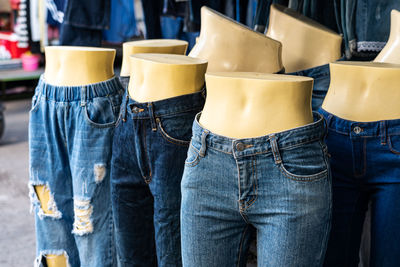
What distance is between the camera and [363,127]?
4.20 feet

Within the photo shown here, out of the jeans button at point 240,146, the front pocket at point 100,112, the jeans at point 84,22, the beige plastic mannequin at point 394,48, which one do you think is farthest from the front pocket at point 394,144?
the jeans at point 84,22

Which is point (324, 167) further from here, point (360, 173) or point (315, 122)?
point (360, 173)

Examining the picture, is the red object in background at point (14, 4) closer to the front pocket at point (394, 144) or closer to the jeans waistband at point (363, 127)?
the jeans waistband at point (363, 127)

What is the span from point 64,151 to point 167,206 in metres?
0.57

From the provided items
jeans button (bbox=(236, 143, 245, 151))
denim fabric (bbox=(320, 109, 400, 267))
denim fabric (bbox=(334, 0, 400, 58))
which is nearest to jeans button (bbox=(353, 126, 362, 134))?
denim fabric (bbox=(320, 109, 400, 267))

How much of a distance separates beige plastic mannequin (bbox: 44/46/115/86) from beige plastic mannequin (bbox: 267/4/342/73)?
687 mm

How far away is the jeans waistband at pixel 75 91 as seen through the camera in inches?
66.7

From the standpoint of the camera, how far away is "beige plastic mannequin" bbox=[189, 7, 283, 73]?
1.62 metres

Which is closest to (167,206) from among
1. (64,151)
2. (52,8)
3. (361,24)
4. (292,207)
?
(292,207)

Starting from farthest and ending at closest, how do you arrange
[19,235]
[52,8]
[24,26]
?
[24,26] → [52,8] → [19,235]

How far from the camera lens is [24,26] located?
584 centimetres

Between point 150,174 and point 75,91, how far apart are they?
49cm

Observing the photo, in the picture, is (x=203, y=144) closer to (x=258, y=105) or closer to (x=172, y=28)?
(x=258, y=105)

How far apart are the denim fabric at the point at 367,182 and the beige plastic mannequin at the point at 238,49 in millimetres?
346
